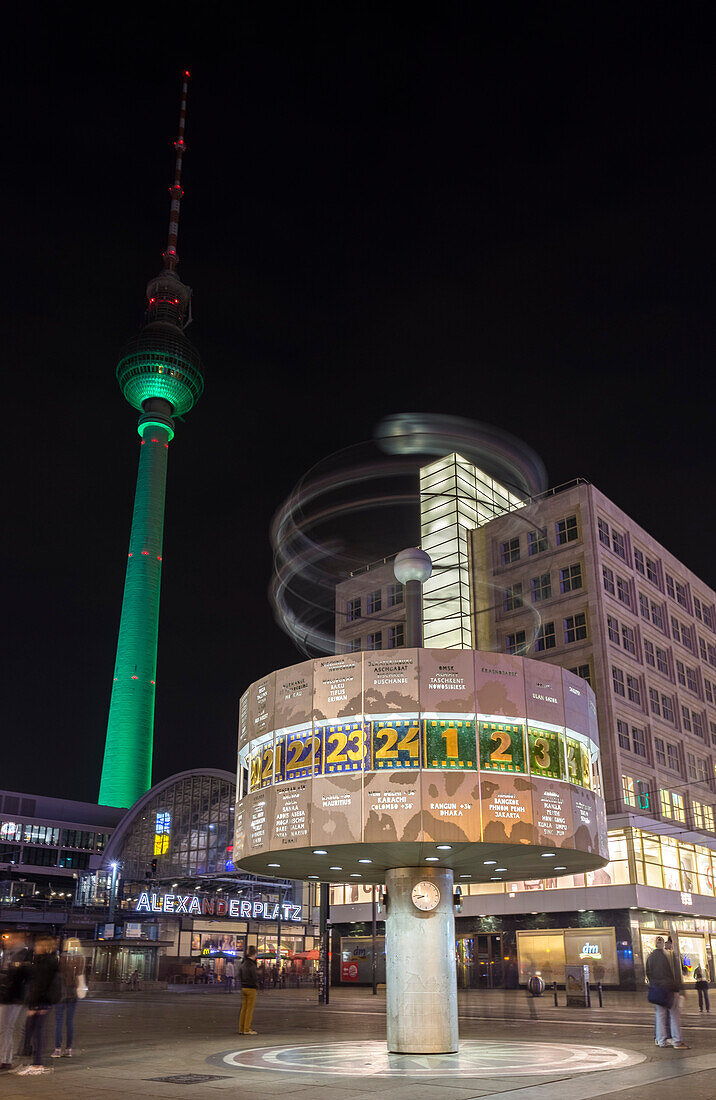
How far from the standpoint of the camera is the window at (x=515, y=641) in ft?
234

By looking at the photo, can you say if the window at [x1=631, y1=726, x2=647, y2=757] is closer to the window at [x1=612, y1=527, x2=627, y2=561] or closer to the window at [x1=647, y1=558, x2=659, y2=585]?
the window at [x1=612, y1=527, x2=627, y2=561]

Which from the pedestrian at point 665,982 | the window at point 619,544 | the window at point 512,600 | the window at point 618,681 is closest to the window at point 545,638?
the window at point 512,600

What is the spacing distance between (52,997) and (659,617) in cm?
6669

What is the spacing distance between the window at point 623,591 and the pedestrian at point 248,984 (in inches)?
1956

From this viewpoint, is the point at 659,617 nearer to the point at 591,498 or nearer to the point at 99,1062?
the point at 591,498

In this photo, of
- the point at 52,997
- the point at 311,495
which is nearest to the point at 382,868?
the point at 52,997

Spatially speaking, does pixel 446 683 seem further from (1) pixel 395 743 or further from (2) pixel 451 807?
(2) pixel 451 807

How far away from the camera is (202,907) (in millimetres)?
78375

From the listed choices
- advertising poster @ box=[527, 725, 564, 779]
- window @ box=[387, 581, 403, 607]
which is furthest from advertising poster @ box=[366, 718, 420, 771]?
window @ box=[387, 581, 403, 607]

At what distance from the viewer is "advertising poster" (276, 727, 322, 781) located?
21812 millimetres

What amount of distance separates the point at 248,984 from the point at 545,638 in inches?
1869

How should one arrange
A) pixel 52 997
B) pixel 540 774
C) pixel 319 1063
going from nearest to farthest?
pixel 52 997 < pixel 319 1063 < pixel 540 774

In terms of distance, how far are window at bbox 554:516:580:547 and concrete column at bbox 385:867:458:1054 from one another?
5054 centimetres

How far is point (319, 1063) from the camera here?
779 inches
